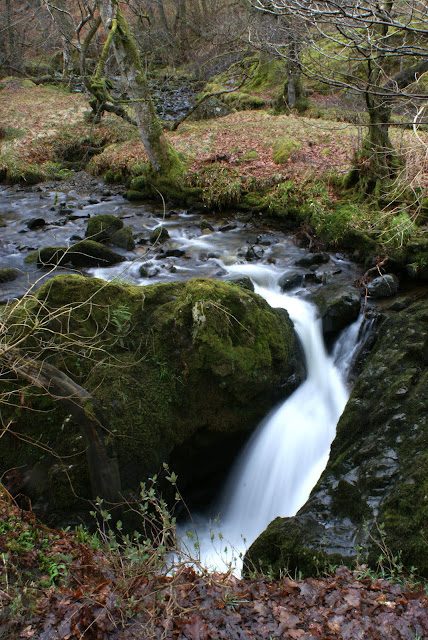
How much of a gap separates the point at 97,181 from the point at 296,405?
12947mm

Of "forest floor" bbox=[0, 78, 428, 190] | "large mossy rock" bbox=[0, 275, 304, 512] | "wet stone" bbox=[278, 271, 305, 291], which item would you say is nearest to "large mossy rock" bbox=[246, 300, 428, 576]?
"large mossy rock" bbox=[0, 275, 304, 512]

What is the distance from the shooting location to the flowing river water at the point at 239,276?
5258mm

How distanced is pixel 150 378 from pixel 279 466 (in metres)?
2.04

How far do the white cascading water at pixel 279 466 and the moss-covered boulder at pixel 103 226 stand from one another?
19.9 ft

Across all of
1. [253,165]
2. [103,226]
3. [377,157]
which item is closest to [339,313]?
[377,157]

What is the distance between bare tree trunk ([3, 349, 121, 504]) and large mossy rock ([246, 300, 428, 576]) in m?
1.53

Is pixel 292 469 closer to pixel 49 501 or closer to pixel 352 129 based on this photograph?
pixel 49 501

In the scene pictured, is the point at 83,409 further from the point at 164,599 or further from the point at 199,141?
the point at 199,141

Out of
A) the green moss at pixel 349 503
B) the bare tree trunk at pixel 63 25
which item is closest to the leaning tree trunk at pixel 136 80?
the bare tree trunk at pixel 63 25

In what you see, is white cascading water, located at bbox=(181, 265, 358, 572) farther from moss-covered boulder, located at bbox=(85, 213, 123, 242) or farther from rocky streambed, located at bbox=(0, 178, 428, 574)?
moss-covered boulder, located at bbox=(85, 213, 123, 242)

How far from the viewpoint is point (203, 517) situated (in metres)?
5.30

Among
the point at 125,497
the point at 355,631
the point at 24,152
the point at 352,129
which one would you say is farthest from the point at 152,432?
the point at 24,152

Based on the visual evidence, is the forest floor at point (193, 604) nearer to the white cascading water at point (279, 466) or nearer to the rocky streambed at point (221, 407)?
the rocky streambed at point (221, 407)

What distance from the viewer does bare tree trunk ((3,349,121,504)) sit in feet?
12.1
